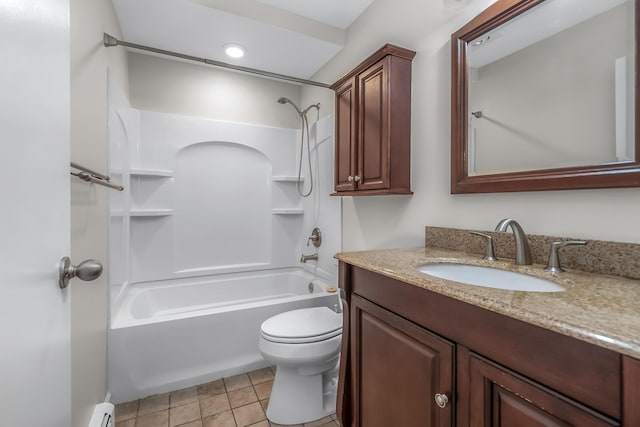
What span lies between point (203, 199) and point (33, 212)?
7.28 ft

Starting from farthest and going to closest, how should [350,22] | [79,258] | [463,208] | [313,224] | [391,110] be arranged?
1. [313,224]
2. [350,22]
3. [391,110]
4. [463,208]
5. [79,258]

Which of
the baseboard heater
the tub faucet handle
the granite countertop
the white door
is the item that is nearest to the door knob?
the white door

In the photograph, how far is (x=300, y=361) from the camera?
153 cm

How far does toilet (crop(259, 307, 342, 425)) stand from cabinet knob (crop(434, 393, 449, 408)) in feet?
2.84

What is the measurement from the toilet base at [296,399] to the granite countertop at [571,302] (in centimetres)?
101

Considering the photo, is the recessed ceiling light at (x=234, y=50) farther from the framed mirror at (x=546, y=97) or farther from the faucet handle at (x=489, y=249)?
the faucet handle at (x=489, y=249)

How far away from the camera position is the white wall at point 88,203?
1.14 metres

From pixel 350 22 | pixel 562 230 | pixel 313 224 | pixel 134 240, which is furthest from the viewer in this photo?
pixel 313 224

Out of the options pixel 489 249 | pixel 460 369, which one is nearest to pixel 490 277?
pixel 489 249

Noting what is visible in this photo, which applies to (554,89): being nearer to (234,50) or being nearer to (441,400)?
(441,400)

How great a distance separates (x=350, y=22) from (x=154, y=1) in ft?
4.16

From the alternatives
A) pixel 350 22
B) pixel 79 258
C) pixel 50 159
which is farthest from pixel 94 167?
pixel 350 22

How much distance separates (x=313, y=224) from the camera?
2766mm

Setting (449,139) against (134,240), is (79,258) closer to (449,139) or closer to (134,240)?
(134,240)
